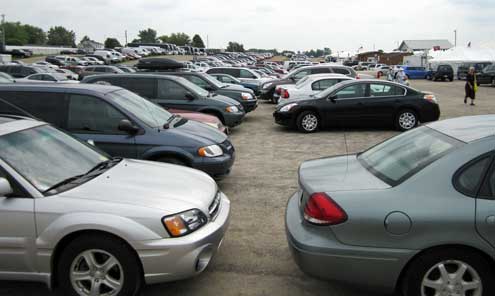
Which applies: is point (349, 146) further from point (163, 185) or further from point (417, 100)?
point (163, 185)

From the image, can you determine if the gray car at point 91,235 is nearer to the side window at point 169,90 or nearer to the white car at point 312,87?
the side window at point 169,90

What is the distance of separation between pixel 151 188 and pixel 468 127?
9.05 feet

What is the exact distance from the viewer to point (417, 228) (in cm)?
324

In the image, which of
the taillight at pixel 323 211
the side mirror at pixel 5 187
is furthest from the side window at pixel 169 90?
the taillight at pixel 323 211

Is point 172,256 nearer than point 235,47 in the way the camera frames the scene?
Yes

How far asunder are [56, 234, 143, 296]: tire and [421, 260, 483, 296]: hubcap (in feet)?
7.11

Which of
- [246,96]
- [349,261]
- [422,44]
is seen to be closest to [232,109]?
[246,96]

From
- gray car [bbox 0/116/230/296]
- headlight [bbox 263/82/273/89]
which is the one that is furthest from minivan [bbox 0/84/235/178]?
headlight [bbox 263/82/273/89]

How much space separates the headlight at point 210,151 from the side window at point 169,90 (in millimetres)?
4636

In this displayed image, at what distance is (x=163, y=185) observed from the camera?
13.6ft

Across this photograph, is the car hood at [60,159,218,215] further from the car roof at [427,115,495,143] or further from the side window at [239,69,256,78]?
the side window at [239,69,256,78]

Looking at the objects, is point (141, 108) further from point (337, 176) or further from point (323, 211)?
point (323, 211)

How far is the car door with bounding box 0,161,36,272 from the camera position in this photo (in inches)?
138

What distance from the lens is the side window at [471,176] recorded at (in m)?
3.29
